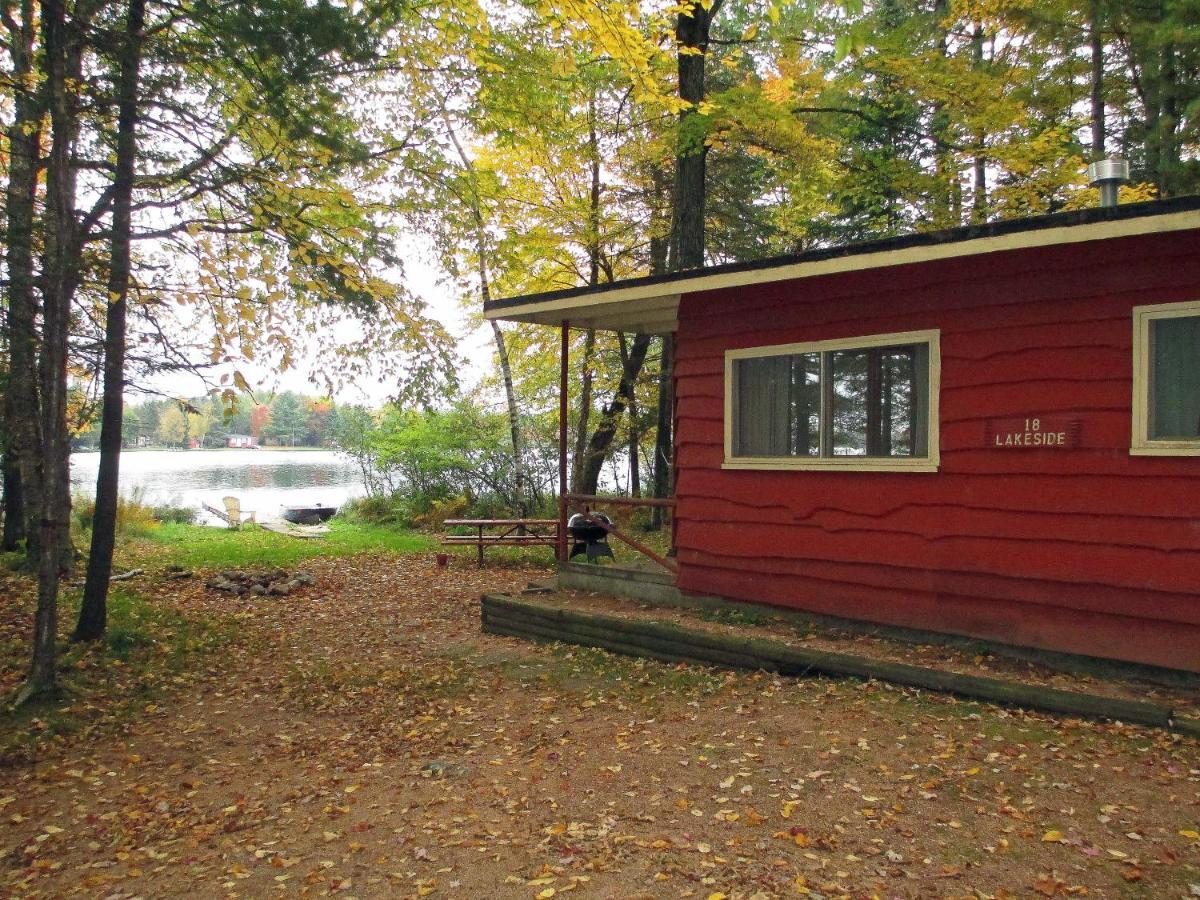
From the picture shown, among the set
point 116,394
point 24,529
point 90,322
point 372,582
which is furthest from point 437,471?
point 116,394

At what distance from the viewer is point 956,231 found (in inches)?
213

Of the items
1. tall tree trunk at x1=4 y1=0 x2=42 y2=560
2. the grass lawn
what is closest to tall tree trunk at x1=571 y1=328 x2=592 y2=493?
the grass lawn

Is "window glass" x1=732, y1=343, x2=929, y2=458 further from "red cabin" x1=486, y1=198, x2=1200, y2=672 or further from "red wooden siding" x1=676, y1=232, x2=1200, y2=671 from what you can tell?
"red wooden siding" x1=676, y1=232, x2=1200, y2=671

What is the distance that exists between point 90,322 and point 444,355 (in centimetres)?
397

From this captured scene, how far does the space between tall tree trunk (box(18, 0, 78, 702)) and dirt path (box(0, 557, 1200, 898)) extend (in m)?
0.86

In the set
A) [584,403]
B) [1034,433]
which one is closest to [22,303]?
[1034,433]

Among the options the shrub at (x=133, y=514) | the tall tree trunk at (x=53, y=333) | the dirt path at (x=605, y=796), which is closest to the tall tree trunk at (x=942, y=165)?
the dirt path at (x=605, y=796)

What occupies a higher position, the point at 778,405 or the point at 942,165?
the point at 942,165

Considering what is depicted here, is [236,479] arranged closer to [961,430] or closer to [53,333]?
[53,333]

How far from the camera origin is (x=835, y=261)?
6.02 metres

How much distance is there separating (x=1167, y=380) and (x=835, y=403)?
2265 millimetres

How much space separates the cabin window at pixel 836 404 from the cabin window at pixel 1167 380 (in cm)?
132

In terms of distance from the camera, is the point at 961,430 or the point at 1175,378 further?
the point at 961,430

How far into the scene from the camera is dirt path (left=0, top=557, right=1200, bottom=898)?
11.2 ft
